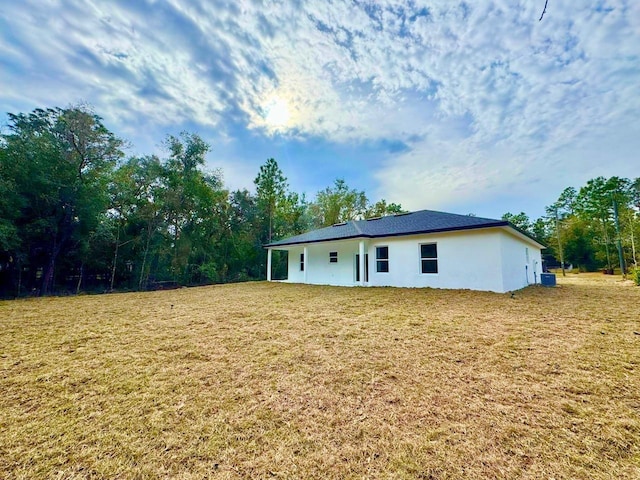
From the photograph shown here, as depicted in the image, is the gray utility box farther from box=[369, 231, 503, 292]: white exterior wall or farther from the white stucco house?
box=[369, 231, 503, 292]: white exterior wall

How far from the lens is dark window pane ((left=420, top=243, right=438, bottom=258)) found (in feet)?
32.3

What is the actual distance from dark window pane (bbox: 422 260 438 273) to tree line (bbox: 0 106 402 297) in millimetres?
12182

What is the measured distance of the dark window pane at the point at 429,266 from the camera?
9.76m

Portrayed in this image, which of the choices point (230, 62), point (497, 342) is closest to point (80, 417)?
point (497, 342)

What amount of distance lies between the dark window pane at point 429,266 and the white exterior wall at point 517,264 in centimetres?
211

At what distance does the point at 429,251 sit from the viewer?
32.7ft

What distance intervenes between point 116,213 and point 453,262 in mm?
16146

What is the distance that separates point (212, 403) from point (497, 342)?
4070 mm

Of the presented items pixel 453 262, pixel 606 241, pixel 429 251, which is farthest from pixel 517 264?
pixel 606 241

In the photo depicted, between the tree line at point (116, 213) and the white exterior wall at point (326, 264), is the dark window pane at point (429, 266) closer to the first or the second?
the white exterior wall at point (326, 264)

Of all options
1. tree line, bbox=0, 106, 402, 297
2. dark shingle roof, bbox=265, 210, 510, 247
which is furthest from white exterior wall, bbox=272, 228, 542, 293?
tree line, bbox=0, 106, 402, 297

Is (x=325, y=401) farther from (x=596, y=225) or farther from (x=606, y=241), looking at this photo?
(x=596, y=225)

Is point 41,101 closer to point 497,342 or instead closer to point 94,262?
point 94,262

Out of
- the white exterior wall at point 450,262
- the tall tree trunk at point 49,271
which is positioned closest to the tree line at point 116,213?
the tall tree trunk at point 49,271
